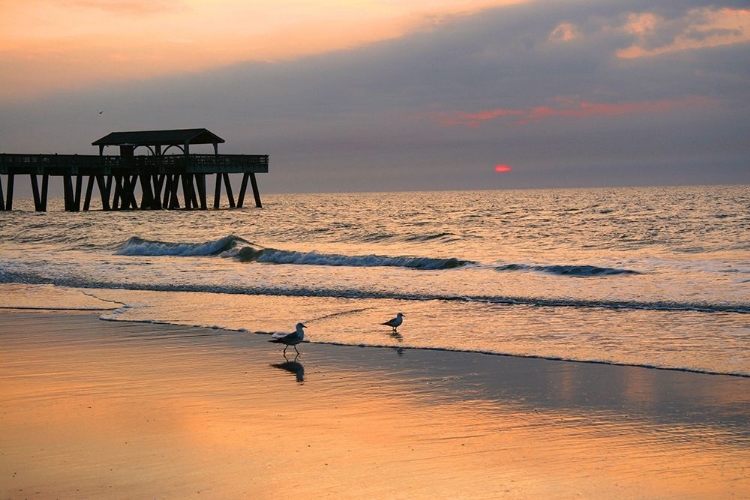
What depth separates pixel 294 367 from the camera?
11.2 metres

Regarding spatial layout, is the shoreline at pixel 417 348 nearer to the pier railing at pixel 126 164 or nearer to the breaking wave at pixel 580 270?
the breaking wave at pixel 580 270

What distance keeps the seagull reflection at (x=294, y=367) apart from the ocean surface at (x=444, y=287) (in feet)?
5.66

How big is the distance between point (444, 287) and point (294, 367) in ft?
32.2

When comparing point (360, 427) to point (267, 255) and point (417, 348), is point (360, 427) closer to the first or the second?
point (417, 348)

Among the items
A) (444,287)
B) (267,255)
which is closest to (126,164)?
(267,255)

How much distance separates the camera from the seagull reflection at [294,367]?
10600mm

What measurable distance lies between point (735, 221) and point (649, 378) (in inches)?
1562

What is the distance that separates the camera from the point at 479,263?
26297 mm

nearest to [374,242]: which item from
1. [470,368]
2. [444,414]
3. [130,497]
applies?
[470,368]

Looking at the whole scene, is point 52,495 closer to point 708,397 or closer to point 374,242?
point 708,397

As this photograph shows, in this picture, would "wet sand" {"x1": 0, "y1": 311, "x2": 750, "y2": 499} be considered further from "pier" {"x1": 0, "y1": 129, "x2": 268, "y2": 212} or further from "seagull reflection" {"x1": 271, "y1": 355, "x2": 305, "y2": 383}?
"pier" {"x1": 0, "y1": 129, "x2": 268, "y2": 212}

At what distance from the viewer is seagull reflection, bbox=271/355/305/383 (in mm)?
10600

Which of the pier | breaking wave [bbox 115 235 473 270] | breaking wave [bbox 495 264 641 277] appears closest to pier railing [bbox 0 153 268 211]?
the pier

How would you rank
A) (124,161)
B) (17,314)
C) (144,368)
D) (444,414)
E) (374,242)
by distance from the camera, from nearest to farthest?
(444,414)
(144,368)
(17,314)
(374,242)
(124,161)
